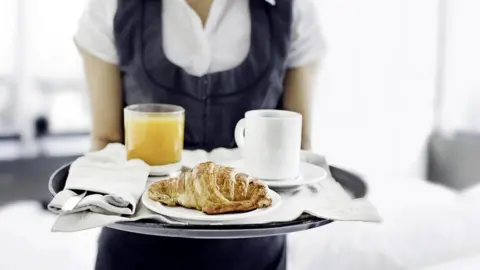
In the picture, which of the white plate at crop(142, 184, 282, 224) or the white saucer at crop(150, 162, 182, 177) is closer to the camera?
the white plate at crop(142, 184, 282, 224)

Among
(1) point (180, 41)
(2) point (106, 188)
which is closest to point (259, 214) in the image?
(2) point (106, 188)

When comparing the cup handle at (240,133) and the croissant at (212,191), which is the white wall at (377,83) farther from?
the croissant at (212,191)

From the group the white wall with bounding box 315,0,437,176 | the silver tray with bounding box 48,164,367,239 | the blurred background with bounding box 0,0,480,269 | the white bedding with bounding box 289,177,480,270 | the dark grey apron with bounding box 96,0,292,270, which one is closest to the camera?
the silver tray with bounding box 48,164,367,239

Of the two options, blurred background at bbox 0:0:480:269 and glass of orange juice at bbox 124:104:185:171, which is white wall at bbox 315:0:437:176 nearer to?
blurred background at bbox 0:0:480:269

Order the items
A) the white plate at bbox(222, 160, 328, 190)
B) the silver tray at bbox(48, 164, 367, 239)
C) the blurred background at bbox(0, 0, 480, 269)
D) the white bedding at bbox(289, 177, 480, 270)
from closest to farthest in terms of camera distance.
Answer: the silver tray at bbox(48, 164, 367, 239) → the white plate at bbox(222, 160, 328, 190) → the white bedding at bbox(289, 177, 480, 270) → the blurred background at bbox(0, 0, 480, 269)

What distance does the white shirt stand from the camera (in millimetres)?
978

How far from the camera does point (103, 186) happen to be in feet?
2.11

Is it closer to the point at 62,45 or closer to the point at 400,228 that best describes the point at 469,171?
the point at 400,228

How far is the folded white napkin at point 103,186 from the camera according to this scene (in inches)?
23.3

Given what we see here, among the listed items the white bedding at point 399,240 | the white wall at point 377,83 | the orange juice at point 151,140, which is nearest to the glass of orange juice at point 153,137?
the orange juice at point 151,140

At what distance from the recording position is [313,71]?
105 cm

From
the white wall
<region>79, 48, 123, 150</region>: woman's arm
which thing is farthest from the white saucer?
the white wall

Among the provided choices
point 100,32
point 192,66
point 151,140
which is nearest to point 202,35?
point 192,66

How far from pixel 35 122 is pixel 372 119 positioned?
143 centimetres
